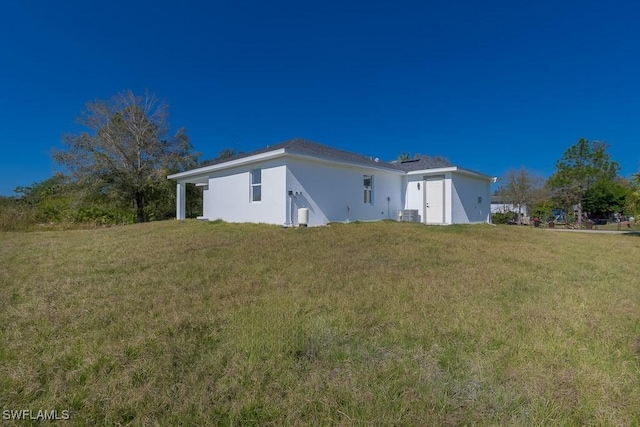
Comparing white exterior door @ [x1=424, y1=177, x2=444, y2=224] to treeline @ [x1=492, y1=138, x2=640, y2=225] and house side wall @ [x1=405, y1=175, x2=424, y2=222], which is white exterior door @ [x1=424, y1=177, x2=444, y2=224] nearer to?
house side wall @ [x1=405, y1=175, x2=424, y2=222]

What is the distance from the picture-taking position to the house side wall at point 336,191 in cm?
1058

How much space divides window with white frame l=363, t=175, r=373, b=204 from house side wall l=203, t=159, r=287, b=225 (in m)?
4.48

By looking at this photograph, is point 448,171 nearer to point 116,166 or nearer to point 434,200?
point 434,200

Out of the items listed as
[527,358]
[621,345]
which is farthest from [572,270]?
[527,358]

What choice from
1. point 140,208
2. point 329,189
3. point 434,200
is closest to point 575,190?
point 434,200

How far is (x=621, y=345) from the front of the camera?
2.73 metres

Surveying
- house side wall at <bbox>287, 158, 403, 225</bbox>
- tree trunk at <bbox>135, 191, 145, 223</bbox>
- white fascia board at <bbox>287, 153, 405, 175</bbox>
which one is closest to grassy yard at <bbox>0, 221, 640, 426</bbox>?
house side wall at <bbox>287, 158, 403, 225</bbox>

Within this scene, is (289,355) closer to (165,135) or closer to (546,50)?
(546,50)

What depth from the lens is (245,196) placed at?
11969mm

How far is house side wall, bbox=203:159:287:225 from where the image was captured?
34.5 feet

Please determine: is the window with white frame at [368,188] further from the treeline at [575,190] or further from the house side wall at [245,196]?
the treeline at [575,190]

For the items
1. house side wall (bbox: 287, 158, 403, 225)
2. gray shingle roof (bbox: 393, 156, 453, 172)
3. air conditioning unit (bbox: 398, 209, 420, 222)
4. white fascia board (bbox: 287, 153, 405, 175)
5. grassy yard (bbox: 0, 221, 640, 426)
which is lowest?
grassy yard (bbox: 0, 221, 640, 426)

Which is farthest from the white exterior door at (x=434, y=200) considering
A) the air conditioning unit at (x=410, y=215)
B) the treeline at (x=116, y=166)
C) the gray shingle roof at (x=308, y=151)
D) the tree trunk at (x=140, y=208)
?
the tree trunk at (x=140, y=208)

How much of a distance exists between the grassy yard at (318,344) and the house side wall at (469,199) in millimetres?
8756
